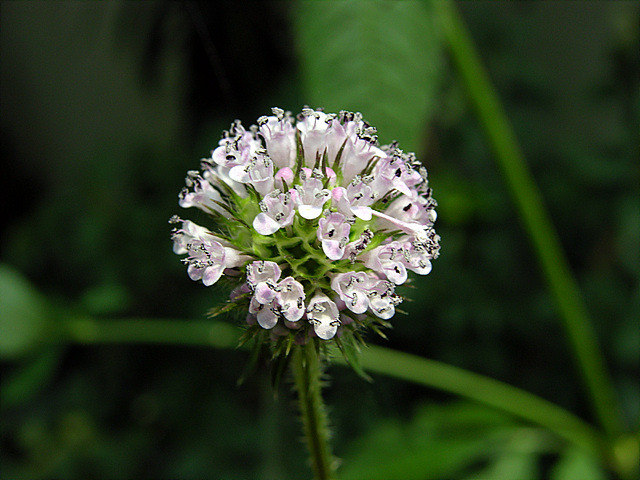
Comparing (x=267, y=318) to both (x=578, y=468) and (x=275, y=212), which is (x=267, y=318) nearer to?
(x=275, y=212)

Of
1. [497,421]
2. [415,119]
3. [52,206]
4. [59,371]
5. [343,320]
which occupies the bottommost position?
[343,320]

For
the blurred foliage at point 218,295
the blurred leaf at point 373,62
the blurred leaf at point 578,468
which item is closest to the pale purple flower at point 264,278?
the blurred leaf at point 373,62

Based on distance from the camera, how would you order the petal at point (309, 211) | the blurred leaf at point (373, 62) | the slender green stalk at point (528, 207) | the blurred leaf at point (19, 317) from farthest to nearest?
1. the blurred leaf at point (19, 317)
2. the slender green stalk at point (528, 207)
3. the blurred leaf at point (373, 62)
4. the petal at point (309, 211)

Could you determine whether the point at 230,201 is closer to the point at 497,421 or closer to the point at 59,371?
the point at 497,421

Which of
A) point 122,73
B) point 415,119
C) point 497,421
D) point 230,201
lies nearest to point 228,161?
point 230,201

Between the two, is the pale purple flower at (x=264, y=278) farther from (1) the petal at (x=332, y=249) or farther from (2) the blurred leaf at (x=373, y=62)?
(2) the blurred leaf at (x=373, y=62)

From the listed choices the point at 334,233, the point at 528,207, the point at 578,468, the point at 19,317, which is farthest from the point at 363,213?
the point at 19,317

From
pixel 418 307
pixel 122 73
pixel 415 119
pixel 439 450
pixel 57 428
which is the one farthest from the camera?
pixel 122 73
